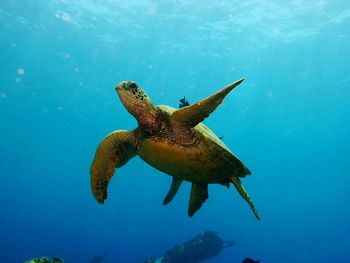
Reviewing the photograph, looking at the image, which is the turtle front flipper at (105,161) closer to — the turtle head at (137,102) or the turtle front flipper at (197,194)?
the turtle head at (137,102)

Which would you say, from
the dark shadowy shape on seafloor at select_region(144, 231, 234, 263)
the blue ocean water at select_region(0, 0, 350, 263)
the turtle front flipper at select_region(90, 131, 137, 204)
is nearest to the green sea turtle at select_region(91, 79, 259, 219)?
the turtle front flipper at select_region(90, 131, 137, 204)

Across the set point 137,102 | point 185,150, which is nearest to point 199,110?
point 185,150

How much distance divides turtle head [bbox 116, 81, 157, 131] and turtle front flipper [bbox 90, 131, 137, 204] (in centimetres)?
43

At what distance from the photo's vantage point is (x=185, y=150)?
14.8 feet

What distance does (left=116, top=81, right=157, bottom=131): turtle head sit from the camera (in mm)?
4309

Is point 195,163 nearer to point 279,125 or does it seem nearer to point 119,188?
point 279,125

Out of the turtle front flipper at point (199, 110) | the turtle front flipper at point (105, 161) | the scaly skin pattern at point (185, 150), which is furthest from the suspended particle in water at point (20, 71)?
the turtle front flipper at point (199, 110)

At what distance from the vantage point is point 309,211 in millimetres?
117188

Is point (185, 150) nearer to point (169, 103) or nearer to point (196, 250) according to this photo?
point (196, 250)

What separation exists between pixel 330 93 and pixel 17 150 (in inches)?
4849

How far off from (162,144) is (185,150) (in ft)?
1.23

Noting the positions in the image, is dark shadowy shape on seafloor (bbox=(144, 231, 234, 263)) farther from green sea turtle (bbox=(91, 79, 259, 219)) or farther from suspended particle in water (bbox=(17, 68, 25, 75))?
suspended particle in water (bbox=(17, 68, 25, 75))

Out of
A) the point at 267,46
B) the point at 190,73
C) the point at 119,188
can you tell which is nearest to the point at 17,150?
the point at 119,188

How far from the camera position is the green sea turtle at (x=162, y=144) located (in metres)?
4.36
